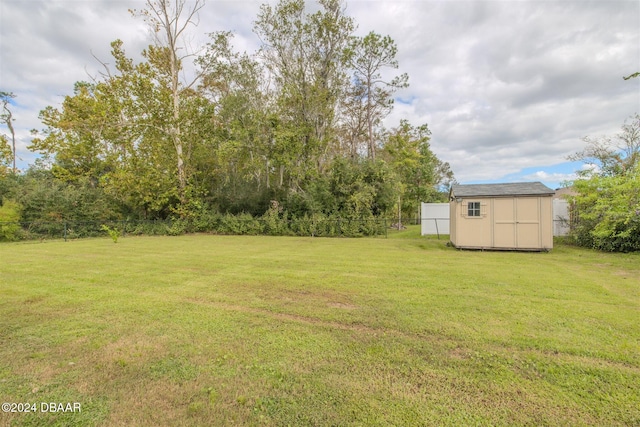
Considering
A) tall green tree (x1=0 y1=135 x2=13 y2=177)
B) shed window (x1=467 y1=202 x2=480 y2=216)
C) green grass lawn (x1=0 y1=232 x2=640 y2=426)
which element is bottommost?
green grass lawn (x1=0 y1=232 x2=640 y2=426)

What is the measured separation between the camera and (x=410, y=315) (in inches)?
151

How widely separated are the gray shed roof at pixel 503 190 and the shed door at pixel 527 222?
0.25 m

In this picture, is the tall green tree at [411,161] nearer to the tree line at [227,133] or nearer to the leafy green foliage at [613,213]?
the tree line at [227,133]

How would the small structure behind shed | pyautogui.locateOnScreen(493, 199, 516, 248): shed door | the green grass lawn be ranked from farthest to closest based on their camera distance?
1. the small structure behind shed
2. pyautogui.locateOnScreen(493, 199, 516, 248): shed door
3. the green grass lawn

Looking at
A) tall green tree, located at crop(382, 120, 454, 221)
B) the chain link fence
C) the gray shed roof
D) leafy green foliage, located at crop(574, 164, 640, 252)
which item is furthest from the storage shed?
tall green tree, located at crop(382, 120, 454, 221)

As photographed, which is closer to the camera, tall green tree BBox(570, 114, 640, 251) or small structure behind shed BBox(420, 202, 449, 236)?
tall green tree BBox(570, 114, 640, 251)

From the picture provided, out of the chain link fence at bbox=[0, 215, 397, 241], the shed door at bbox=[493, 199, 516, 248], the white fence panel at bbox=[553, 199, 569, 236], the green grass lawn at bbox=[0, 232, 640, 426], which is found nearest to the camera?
the green grass lawn at bbox=[0, 232, 640, 426]

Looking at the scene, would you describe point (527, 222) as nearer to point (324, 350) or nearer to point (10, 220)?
point (324, 350)

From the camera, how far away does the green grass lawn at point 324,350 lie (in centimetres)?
209

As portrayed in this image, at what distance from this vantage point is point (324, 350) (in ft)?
9.64

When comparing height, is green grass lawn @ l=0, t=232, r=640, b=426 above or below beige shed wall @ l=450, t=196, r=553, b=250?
below

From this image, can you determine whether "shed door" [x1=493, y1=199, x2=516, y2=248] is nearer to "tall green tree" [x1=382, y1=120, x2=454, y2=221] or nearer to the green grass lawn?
the green grass lawn

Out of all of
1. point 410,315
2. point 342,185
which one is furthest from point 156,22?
point 410,315

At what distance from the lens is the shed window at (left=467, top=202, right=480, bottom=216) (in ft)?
33.4
